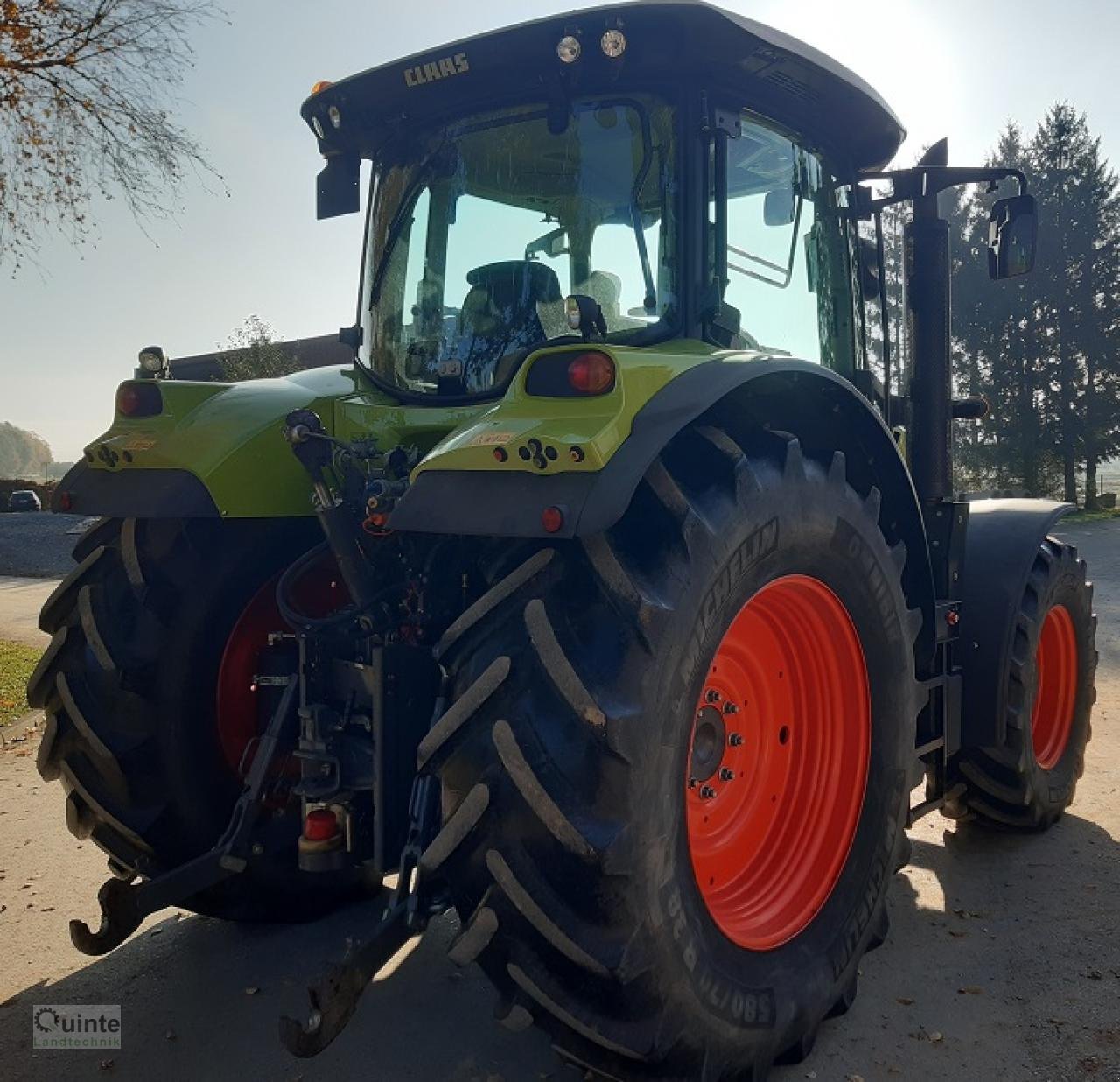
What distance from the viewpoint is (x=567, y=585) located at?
1.96 metres

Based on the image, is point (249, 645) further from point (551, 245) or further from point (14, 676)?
point (14, 676)

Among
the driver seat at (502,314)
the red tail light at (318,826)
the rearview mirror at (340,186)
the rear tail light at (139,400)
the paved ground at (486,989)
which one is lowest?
the paved ground at (486,989)

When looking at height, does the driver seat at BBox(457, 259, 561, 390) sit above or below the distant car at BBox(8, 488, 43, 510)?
above

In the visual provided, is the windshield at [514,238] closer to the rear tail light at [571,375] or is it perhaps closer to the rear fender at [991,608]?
the rear tail light at [571,375]

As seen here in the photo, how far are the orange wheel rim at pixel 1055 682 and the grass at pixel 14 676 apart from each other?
4.90m

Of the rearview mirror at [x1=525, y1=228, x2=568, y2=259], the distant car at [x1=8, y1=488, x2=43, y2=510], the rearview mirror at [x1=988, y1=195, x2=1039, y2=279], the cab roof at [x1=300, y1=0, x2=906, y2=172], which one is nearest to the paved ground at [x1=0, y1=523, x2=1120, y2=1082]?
the rearview mirror at [x1=525, y1=228, x2=568, y2=259]

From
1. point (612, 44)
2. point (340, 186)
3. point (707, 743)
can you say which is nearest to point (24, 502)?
point (340, 186)

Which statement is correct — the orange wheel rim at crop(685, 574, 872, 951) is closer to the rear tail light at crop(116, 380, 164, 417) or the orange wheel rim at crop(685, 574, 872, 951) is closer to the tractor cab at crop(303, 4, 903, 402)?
the tractor cab at crop(303, 4, 903, 402)

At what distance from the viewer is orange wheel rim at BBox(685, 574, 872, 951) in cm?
248

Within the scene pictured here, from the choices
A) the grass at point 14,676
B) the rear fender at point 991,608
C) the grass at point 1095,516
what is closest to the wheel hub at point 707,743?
the rear fender at point 991,608

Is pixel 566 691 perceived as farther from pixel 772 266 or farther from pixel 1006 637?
pixel 1006 637

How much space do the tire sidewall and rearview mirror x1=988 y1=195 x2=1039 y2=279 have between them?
5.27ft

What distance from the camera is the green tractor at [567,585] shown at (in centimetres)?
186

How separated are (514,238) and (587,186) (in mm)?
274
